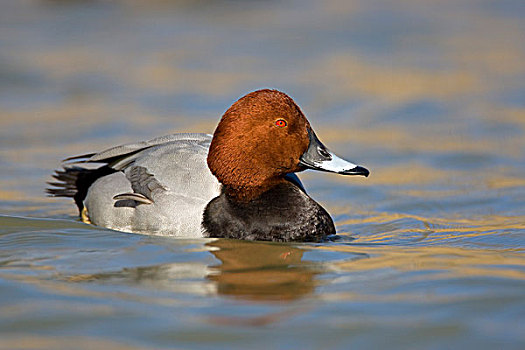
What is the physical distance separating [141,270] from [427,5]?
9998 mm

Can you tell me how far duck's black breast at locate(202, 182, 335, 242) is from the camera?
17.5 ft

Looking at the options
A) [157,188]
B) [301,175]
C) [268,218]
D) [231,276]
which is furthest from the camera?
[301,175]

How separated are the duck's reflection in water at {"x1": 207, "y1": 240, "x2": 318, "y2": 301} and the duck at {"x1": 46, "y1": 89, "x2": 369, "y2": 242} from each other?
0.18 metres

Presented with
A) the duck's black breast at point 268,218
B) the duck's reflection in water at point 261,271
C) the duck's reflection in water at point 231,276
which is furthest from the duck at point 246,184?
the duck's reflection in water at point 231,276

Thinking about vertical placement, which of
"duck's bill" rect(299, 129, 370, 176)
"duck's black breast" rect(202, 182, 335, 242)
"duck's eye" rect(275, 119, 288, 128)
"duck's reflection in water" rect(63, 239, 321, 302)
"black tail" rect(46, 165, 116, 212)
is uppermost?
"duck's eye" rect(275, 119, 288, 128)

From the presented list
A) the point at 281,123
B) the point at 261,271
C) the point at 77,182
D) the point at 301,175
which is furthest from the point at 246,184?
the point at 301,175

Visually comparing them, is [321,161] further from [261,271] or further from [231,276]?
[231,276]

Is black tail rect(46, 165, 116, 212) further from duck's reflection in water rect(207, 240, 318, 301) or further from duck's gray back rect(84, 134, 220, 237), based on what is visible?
duck's reflection in water rect(207, 240, 318, 301)

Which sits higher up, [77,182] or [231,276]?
[77,182]

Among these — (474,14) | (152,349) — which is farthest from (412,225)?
(474,14)

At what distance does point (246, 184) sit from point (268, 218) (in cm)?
27

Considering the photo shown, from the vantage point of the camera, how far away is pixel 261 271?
461 cm

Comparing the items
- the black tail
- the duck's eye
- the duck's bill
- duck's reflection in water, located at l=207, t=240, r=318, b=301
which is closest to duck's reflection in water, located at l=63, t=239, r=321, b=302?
duck's reflection in water, located at l=207, t=240, r=318, b=301

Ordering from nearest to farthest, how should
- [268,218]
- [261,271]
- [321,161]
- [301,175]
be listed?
[261,271] < [268,218] < [321,161] < [301,175]
